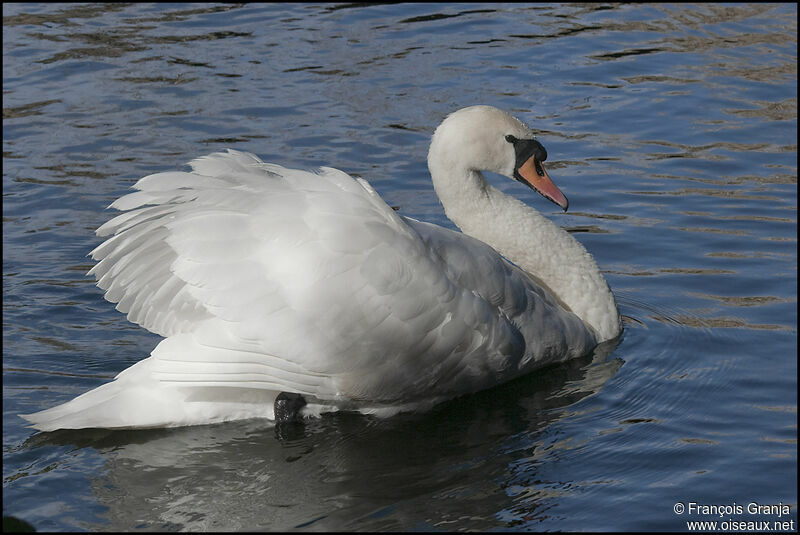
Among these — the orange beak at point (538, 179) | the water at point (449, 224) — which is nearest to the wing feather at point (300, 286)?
the water at point (449, 224)

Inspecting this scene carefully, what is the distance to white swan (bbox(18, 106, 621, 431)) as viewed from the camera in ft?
18.8

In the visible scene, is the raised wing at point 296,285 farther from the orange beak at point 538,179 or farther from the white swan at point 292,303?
the orange beak at point 538,179

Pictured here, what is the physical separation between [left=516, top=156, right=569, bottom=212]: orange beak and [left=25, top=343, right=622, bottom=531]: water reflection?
47.0 inches

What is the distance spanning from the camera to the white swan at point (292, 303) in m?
5.72

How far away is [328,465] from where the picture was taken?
5793 mm

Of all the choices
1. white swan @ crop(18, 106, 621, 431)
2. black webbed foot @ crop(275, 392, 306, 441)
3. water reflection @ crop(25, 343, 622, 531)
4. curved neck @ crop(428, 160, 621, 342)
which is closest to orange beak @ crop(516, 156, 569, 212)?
curved neck @ crop(428, 160, 621, 342)

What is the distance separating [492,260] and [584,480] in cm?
141

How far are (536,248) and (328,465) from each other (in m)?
2.10

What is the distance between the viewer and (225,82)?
11.8 metres

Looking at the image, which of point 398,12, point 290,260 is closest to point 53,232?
point 290,260

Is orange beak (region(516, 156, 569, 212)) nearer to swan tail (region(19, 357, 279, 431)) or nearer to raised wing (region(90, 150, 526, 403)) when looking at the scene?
raised wing (region(90, 150, 526, 403))

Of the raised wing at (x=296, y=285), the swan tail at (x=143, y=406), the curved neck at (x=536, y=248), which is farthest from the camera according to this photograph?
the curved neck at (x=536, y=248)

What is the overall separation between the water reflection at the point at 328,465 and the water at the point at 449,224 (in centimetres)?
2

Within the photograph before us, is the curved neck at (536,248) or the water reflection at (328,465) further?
the curved neck at (536,248)
